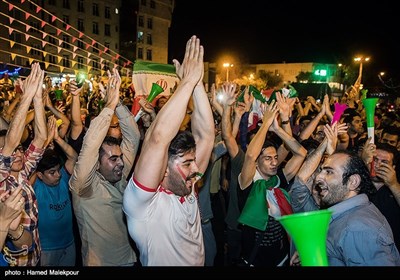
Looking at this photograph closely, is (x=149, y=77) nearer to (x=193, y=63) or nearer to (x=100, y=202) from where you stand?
(x=100, y=202)

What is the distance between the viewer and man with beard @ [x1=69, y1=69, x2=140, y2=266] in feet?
11.8

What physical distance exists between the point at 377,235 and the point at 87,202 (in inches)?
98.9

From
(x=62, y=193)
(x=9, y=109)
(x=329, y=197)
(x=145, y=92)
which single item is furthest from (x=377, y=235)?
(x=145, y=92)

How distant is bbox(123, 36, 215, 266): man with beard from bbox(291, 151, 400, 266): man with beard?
1.04m

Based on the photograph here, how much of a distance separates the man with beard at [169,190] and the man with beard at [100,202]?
95cm

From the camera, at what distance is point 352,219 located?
286cm

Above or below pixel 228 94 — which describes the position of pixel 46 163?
below

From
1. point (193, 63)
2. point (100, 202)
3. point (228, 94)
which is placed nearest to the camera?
point (193, 63)

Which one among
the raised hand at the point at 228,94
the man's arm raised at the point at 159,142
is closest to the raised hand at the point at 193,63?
the man's arm raised at the point at 159,142

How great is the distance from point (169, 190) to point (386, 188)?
9.50ft

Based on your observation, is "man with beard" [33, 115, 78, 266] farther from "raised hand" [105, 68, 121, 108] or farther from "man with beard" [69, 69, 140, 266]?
"raised hand" [105, 68, 121, 108]

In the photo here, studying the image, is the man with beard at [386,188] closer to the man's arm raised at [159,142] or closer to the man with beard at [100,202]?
the man's arm raised at [159,142]

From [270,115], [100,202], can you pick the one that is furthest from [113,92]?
[270,115]

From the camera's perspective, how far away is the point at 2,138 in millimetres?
4414
